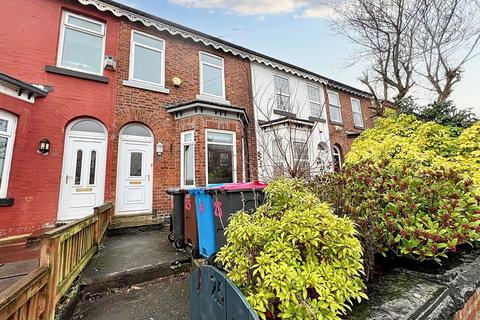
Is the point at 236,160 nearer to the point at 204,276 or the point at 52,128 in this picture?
the point at 52,128

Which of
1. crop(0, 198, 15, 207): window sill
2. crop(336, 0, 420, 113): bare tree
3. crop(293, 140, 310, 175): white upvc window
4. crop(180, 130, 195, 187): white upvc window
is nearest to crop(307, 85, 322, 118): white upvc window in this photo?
crop(336, 0, 420, 113): bare tree

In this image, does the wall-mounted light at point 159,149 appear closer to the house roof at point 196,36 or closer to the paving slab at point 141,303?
the house roof at point 196,36

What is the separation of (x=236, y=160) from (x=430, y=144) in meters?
5.56

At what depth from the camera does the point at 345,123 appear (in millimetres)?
13859

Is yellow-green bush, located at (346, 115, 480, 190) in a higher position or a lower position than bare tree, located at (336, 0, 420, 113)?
lower

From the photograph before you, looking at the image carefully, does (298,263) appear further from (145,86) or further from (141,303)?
(145,86)

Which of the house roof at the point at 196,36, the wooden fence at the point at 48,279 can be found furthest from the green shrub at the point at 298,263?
the house roof at the point at 196,36

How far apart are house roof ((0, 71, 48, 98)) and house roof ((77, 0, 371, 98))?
128 inches

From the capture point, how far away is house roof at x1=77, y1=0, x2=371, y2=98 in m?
7.21

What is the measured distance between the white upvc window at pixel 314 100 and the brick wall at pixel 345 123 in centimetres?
53

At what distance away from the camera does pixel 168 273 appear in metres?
4.05

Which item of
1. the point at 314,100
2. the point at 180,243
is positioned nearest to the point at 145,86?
the point at 180,243

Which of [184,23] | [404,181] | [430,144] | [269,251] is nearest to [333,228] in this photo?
[269,251]

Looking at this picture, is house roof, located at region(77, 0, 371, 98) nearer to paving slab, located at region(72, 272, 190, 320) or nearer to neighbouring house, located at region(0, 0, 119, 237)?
neighbouring house, located at region(0, 0, 119, 237)
